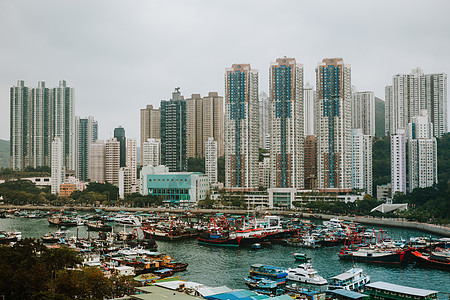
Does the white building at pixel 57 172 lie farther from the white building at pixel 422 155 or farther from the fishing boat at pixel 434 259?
the fishing boat at pixel 434 259

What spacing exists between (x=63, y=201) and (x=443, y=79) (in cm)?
2865

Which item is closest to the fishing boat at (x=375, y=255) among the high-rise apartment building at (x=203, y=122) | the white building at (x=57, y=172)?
the white building at (x=57, y=172)

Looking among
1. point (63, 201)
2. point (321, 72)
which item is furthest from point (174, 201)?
point (321, 72)

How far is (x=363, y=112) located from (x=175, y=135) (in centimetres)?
1610

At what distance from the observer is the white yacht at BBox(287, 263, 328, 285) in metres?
12.4

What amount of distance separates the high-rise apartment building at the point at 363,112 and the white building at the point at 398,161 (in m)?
11.6

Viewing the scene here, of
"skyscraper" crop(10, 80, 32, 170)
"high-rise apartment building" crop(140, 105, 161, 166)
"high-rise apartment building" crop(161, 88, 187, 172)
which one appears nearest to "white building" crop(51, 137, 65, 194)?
"skyscraper" crop(10, 80, 32, 170)

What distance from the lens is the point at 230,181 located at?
103ft

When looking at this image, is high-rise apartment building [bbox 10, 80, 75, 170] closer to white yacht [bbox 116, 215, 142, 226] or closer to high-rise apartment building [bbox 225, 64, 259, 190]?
high-rise apartment building [bbox 225, 64, 259, 190]

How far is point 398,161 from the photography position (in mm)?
28422

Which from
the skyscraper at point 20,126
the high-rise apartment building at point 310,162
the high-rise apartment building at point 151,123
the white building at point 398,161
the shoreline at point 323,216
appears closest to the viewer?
the shoreline at point 323,216

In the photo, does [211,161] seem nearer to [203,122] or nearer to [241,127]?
[241,127]

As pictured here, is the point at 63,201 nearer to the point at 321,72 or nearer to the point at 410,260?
the point at 321,72

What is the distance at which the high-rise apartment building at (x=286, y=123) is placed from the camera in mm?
29344
